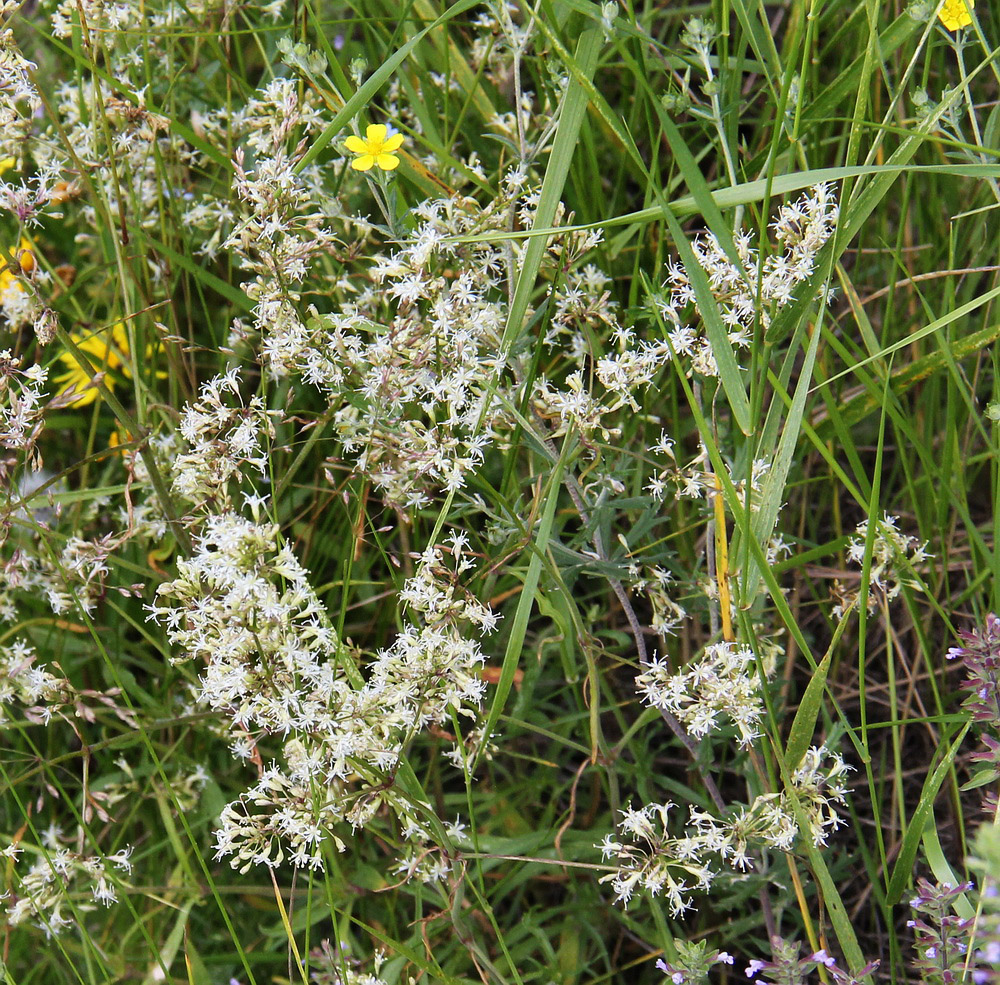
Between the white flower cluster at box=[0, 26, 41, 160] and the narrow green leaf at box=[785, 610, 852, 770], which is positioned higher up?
the white flower cluster at box=[0, 26, 41, 160]

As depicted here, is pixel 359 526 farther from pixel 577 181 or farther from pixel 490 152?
pixel 490 152

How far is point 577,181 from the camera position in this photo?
2002 millimetres

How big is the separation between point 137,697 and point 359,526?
31.3 inches

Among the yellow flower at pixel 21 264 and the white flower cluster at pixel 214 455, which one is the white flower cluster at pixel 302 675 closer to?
the white flower cluster at pixel 214 455

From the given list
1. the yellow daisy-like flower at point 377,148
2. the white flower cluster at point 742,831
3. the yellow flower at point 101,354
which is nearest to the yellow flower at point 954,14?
the yellow daisy-like flower at point 377,148

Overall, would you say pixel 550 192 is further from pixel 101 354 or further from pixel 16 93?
pixel 101 354

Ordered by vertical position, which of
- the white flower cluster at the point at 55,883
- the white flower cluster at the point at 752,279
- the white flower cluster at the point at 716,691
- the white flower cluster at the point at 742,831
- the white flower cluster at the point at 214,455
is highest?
the white flower cluster at the point at 752,279

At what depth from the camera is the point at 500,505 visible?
163cm

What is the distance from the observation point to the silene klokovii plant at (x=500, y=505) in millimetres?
1494

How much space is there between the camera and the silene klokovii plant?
149 centimetres

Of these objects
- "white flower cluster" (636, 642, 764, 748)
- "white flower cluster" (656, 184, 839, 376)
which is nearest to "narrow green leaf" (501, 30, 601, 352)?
"white flower cluster" (656, 184, 839, 376)

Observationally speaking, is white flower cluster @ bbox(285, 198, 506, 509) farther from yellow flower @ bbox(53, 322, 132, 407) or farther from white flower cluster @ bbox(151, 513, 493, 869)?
yellow flower @ bbox(53, 322, 132, 407)

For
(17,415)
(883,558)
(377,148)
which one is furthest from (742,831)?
(17,415)

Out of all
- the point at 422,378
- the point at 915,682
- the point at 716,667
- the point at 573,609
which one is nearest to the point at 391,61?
the point at 422,378
